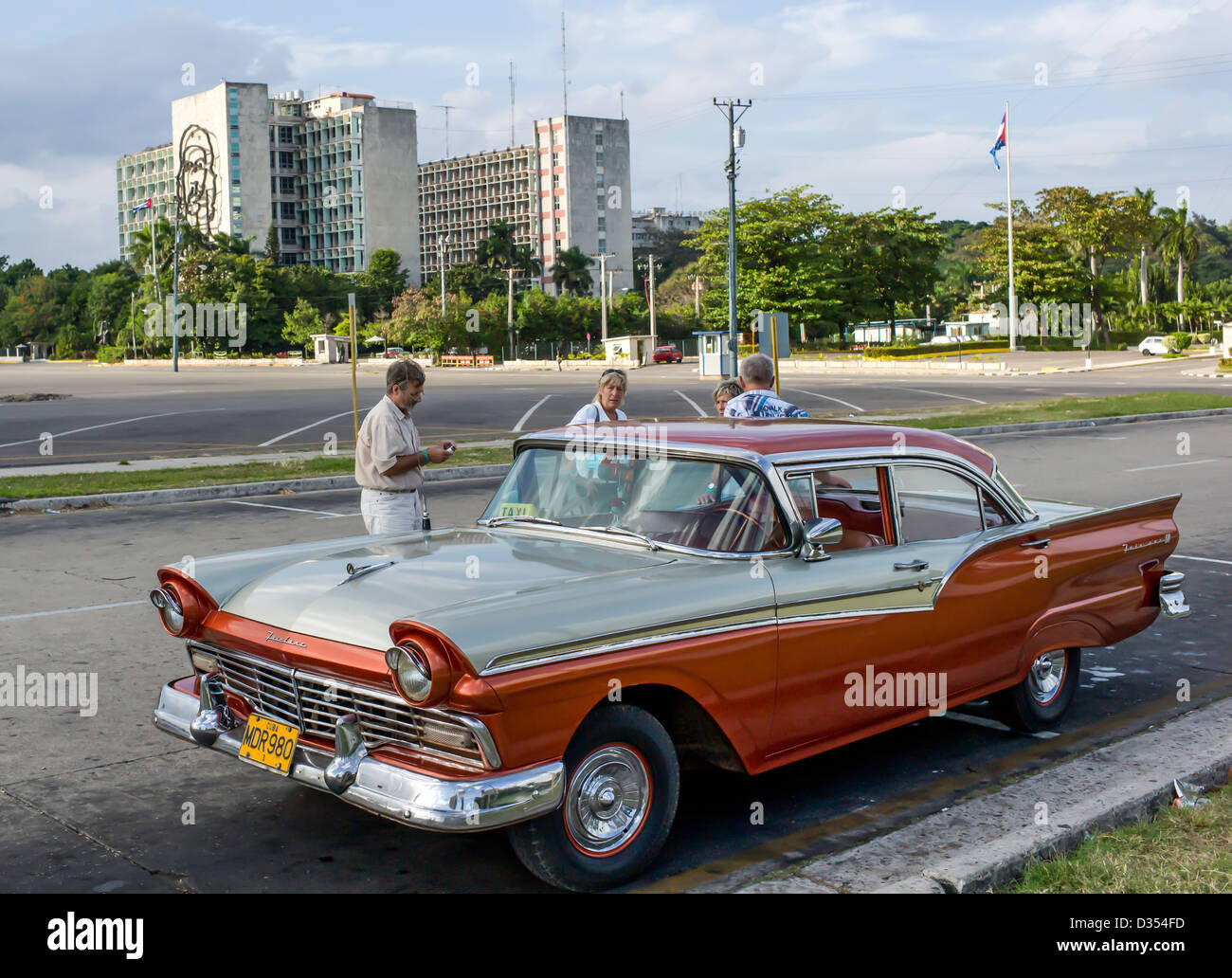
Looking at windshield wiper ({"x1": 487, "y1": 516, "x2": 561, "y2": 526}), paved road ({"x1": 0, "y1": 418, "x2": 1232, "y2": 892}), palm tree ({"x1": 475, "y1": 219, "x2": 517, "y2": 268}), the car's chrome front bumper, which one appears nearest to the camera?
the car's chrome front bumper

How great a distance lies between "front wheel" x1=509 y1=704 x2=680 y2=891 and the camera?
3.86m

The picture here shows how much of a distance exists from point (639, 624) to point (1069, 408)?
2639 cm

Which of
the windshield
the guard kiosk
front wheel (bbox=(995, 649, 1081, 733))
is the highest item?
the guard kiosk

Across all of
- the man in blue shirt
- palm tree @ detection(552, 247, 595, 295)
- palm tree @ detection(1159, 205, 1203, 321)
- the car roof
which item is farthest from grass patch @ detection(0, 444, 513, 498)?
palm tree @ detection(552, 247, 595, 295)

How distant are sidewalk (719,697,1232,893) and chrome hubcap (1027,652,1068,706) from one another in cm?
49

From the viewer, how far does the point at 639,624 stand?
402 cm

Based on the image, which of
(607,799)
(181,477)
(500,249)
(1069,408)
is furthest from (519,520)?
(500,249)

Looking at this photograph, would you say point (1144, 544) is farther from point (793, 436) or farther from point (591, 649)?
point (591, 649)

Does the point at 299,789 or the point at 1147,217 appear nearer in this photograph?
the point at 299,789

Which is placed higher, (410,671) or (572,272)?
(572,272)

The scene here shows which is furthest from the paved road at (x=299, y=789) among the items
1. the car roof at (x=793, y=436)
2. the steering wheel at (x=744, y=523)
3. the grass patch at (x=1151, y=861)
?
the car roof at (x=793, y=436)

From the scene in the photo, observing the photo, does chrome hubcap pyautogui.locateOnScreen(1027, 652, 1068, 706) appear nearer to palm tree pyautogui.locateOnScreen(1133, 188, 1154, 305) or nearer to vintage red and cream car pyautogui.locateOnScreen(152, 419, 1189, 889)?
vintage red and cream car pyautogui.locateOnScreen(152, 419, 1189, 889)


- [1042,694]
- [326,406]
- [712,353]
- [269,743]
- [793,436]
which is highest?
[712,353]
